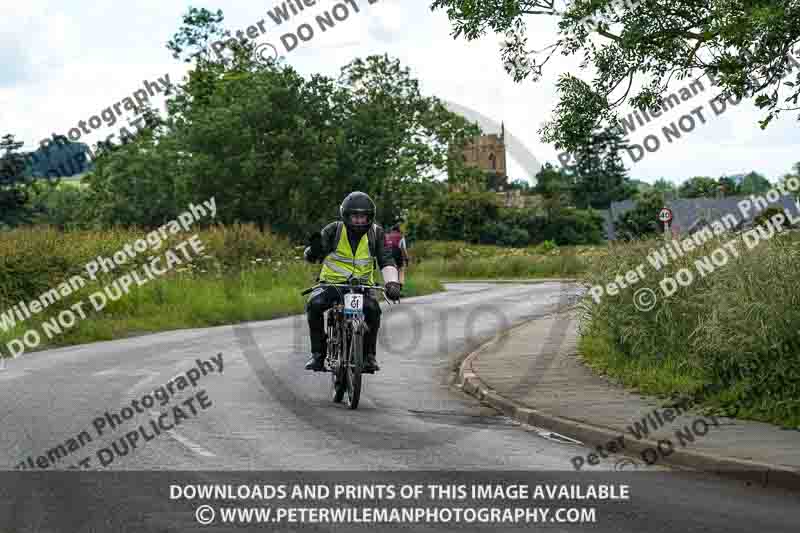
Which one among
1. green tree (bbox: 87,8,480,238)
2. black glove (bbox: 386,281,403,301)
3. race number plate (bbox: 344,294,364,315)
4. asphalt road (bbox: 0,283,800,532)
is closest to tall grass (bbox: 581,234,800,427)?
asphalt road (bbox: 0,283,800,532)

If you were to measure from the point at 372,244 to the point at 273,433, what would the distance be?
2.70m

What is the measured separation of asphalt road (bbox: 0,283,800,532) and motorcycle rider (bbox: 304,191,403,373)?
79 centimetres

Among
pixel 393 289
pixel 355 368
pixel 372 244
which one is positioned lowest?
pixel 355 368

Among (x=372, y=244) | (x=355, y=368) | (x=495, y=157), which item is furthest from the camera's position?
(x=495, y=157)

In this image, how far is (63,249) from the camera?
25.9 m

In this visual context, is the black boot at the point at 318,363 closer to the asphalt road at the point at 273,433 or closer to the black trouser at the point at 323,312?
the black trouser at the point at 323,312

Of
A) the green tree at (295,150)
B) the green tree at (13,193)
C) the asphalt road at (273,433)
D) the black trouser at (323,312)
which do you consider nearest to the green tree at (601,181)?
the green tree at (295,150)

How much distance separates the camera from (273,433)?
1045cm

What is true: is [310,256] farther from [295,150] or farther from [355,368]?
[295,150]

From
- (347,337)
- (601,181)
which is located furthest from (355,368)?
(601,181)

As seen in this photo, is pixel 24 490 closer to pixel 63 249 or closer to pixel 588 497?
pixel 588 497

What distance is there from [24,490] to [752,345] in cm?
693

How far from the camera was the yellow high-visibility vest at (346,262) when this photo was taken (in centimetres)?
1217

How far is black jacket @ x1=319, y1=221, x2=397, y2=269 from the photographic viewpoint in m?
12.2
